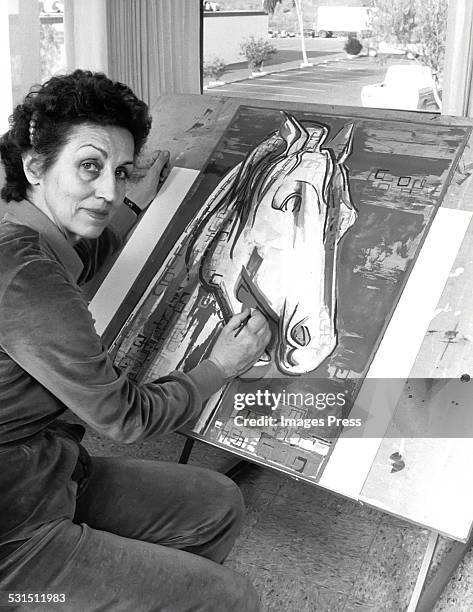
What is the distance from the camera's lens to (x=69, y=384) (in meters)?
1.45

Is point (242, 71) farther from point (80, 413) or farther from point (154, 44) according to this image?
point (80, 413)

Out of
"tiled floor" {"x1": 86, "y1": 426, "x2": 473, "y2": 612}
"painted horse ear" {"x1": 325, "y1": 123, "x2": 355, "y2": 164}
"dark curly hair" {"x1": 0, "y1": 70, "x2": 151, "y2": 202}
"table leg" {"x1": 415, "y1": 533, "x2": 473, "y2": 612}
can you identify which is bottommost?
"tiled floor" {"x1": 86, "y1": 426, "x2": 473, "y2": 612}

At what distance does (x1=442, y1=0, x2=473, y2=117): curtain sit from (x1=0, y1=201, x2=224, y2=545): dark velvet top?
2091mm

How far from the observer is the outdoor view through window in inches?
138

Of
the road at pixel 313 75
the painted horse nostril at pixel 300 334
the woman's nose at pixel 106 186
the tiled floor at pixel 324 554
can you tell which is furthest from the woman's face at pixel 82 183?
the road at pixel 313 75

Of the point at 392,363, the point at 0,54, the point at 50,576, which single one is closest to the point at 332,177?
the point at 392,363

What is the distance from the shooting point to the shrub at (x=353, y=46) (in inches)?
144

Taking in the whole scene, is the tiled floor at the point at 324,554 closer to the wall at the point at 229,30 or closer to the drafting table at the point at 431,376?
the drafting table at the point at 431,376

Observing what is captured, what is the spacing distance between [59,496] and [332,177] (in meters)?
1.06

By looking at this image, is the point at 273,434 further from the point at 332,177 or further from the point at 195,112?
the point at 195,112

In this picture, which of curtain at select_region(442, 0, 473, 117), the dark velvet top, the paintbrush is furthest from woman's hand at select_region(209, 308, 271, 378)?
curtain at select_region(442, 0, 473, 117)

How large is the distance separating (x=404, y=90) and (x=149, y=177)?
1.71 meters

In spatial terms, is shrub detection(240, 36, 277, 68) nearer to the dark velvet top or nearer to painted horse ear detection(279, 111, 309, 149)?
painted horse ear detection(279, 111, 309, 149)

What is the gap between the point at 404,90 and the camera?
360 centimetres
